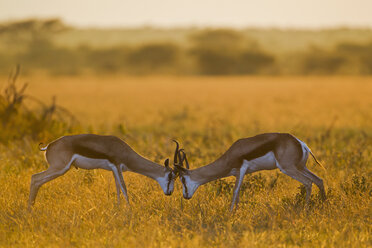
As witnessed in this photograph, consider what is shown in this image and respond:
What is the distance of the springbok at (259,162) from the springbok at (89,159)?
23 cm

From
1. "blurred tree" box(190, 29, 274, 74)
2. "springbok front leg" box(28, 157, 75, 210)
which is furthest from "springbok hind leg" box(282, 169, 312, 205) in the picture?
"blurred tree" box(190, 29, 274, 74)

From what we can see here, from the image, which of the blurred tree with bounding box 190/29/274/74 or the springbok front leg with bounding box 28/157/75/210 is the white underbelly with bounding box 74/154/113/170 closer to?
the springbok front leg with bounding box 28/157/75/210

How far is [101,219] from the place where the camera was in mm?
5676

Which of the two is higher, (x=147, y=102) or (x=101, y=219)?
(x=101, y=219)

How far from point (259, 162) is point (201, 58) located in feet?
167

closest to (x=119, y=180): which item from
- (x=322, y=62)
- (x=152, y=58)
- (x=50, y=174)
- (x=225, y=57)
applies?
(x=50, y=174)

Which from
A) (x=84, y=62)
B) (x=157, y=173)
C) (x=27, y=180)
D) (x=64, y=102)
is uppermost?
(x=157, y=173)

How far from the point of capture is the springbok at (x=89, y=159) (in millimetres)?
6109

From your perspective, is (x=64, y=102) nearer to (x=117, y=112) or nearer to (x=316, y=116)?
(x=117, y=112)

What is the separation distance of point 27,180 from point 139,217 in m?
2.33

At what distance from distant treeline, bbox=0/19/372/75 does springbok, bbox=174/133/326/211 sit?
4734 centimetres

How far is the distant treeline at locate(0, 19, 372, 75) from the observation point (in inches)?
2183

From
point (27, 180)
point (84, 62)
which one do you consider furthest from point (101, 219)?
point (84, 62)

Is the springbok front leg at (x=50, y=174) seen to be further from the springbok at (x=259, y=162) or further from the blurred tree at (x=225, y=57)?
the blurred tree at (x=225, y=57)
